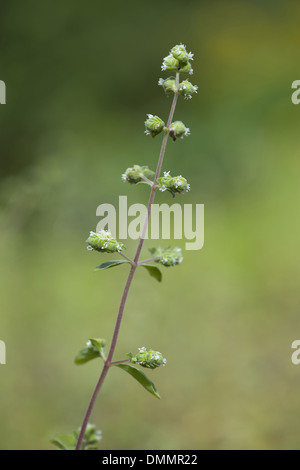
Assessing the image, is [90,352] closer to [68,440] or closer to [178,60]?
[68,440]

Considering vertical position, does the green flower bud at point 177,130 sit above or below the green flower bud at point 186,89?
below

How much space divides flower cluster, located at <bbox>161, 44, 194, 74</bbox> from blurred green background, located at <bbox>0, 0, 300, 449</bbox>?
947 millimetres

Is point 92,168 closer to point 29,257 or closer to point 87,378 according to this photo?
point 29,257

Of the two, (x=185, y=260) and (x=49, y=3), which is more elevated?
(x=49, y=3)

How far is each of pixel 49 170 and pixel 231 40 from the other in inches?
108

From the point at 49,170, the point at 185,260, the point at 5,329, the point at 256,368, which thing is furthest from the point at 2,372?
→ the point at 185,260

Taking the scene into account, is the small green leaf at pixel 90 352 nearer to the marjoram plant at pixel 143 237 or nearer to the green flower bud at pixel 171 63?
the marjoram plant at pixel 143 237

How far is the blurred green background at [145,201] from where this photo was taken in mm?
1581

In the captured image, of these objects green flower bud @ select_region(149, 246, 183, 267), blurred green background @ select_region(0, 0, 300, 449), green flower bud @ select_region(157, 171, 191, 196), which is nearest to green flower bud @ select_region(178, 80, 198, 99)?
green flower bud @ select_region(157, 171, 191, 196)

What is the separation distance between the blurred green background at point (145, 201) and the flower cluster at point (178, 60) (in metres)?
0.95

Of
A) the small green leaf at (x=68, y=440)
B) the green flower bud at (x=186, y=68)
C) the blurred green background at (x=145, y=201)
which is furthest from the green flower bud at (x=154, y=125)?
the blurred green background at (x=145, y=201)

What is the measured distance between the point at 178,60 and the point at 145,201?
1.91 metres

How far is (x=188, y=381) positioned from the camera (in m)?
1.71

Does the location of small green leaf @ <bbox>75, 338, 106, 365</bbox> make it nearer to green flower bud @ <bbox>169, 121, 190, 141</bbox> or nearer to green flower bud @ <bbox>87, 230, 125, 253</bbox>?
green flower bud @ <bbox>87, 230, 125, 253</bbox>
